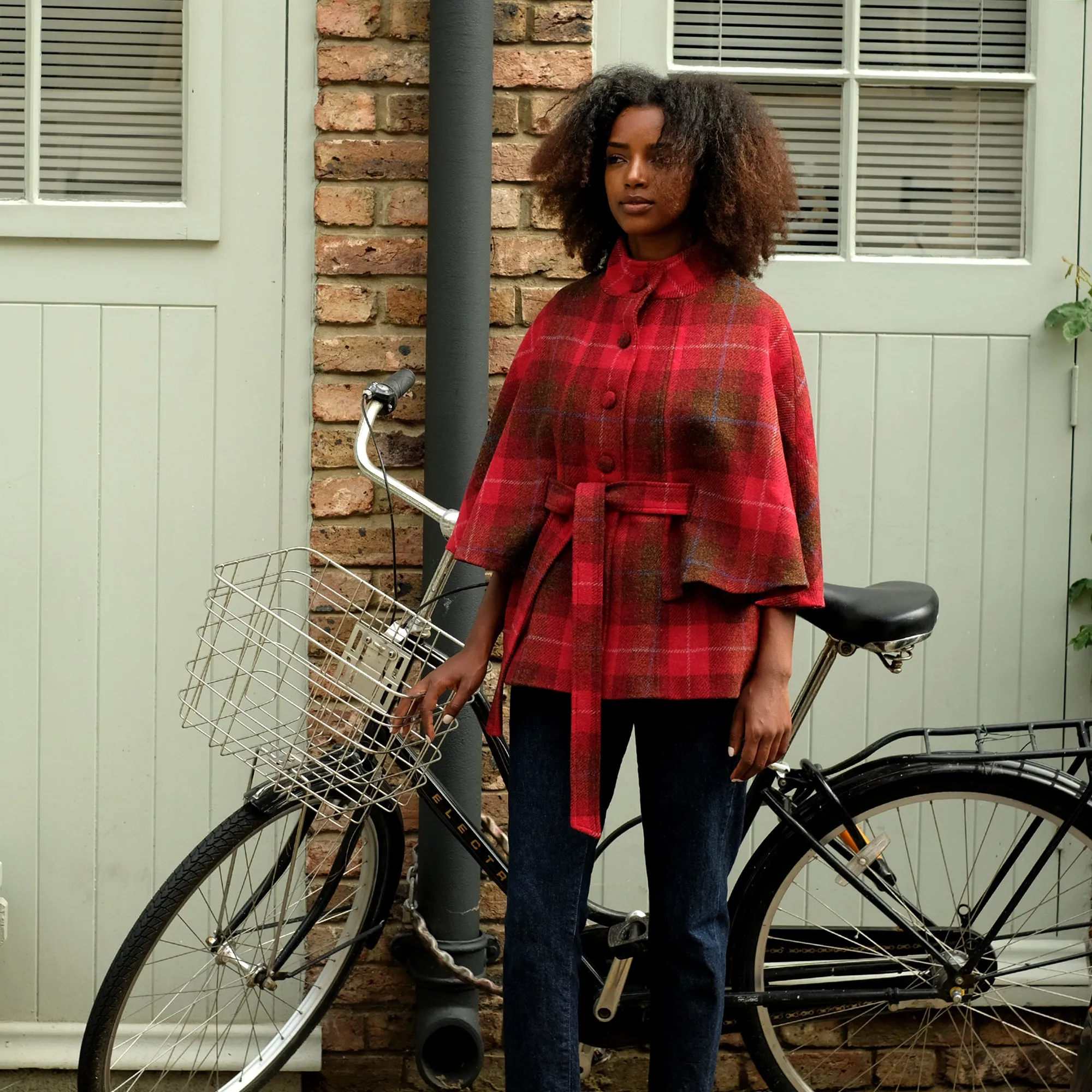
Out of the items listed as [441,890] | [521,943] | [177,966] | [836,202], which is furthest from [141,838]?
[836,202]

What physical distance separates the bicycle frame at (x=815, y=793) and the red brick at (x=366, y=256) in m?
0.47

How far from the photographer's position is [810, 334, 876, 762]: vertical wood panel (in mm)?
2895

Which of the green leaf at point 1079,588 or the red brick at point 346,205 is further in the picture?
the green leaf at point 1079,588

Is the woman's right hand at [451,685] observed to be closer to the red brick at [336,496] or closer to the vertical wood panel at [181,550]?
the red brick at [336,496]

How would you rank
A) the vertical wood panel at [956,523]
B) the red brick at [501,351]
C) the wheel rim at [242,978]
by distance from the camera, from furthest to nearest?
the vertical wood panel at [956,523] → the red brick at [501,351] → the wheel rim at [242,978]

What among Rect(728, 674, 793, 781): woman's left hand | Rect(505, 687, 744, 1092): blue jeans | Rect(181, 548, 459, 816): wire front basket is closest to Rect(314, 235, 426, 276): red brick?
Rect(181, 548, 459, 816): wire front basket

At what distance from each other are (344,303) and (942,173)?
1.31 meters

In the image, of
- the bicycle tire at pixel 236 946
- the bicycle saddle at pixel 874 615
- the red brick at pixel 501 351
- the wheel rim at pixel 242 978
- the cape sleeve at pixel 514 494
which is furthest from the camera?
the red brick at pixel 501 351

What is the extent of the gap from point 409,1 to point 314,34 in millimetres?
211

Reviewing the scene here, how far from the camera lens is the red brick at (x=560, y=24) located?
2752 millimetres

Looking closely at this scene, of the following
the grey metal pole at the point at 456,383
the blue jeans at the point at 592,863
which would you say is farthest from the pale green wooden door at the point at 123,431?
the blue jeans at the point at 592,863

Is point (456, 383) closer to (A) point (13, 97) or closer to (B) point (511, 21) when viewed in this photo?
(B) point (511, 21)

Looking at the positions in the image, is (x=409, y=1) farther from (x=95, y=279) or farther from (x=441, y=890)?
(x=441, y=890)

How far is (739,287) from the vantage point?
204cm
